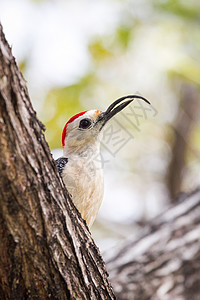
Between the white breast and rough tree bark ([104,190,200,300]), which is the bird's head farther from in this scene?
rough tree bark ([104,190,200,300])

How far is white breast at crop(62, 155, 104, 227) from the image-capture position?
485 centimetres

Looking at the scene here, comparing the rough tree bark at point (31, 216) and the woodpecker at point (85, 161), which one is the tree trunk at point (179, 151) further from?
the rough tree bark at point (31, 216)

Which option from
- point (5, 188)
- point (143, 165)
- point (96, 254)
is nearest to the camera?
point (5, 188)

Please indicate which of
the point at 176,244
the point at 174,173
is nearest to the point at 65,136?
the point at 176,244

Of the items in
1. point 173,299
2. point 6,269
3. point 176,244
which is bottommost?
point 6,269

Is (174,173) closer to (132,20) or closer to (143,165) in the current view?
(143,165)

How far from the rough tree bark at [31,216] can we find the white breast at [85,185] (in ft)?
4.86

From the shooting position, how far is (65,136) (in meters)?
5.90

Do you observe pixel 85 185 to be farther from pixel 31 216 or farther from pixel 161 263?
pixel 161 263

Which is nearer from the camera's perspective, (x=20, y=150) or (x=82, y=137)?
(x=20, y=150)

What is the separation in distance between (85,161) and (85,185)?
486 mm

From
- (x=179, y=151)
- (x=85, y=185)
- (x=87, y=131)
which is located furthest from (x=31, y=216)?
(x=179, y=151)

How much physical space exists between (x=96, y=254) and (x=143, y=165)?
728 centimetres

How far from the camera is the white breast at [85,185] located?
15.9 ft
